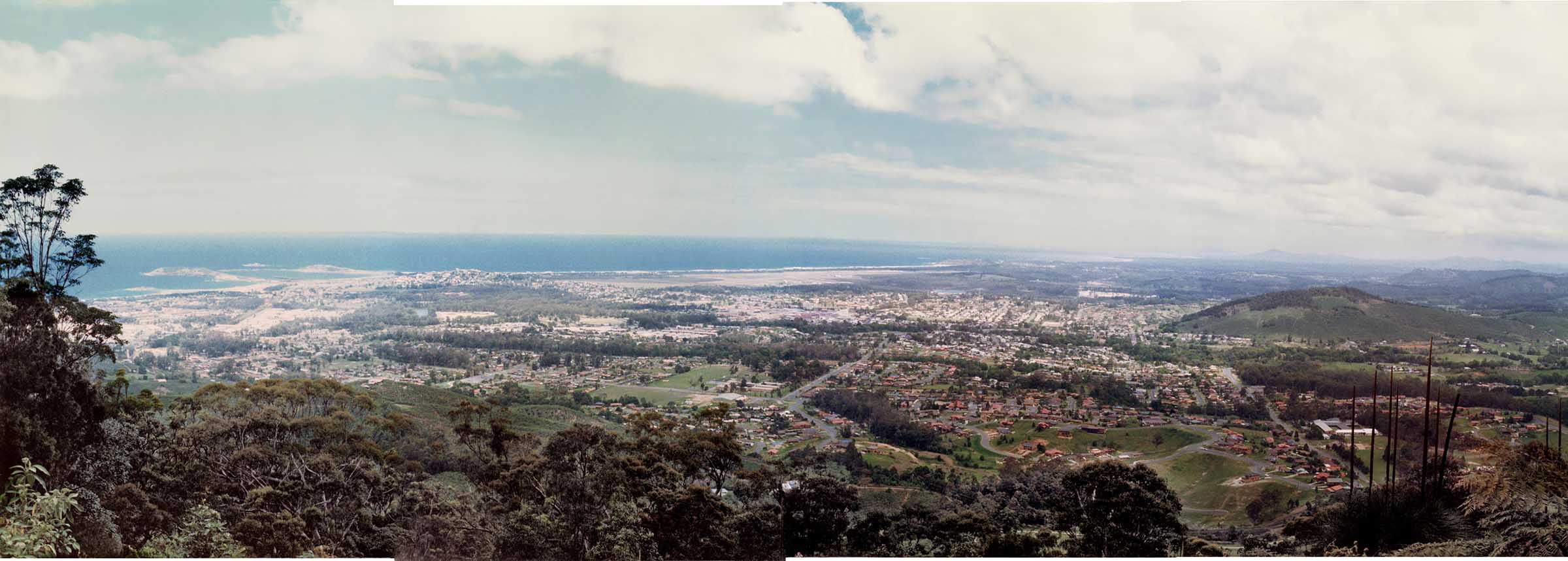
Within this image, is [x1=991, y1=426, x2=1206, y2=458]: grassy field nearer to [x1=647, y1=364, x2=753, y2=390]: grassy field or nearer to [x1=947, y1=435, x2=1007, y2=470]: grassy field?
[x1=947, y1=435, x2=1007, y2=470]: grassy field

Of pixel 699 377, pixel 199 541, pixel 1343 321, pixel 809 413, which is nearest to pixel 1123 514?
pixel 809 413

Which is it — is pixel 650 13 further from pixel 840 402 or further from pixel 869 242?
pixel 840 402

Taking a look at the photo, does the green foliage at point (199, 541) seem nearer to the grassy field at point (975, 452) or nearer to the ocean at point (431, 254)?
the ocean at point (431, 254)

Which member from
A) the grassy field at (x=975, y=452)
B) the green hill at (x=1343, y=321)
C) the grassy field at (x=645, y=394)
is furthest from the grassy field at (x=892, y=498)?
the green hill at (x=1343, y=321)

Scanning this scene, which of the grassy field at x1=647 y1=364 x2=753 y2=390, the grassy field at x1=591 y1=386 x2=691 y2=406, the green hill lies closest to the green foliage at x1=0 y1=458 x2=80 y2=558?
the grassy field at x1=591 y1=386 x2=691 y2=406

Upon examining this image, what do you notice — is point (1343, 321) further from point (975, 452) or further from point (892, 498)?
point (892, 498)

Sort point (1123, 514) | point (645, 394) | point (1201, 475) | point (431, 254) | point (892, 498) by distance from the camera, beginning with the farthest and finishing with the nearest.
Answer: point (431, 254) → point (645, 394) → point (892, 498) → point (1201, 475) → point (1123, 514)

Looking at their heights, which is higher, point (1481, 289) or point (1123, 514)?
point (1481, 289)

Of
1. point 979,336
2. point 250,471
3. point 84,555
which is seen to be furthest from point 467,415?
point 979,336
